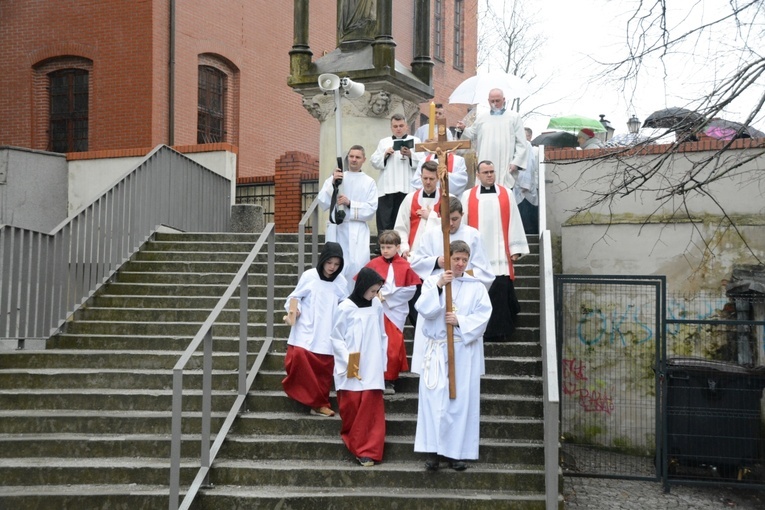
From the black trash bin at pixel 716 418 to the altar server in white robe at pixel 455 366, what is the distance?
10.8 ft

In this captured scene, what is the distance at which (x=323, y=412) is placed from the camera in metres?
8.42

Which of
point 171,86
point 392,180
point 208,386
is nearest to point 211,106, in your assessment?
point 171,86

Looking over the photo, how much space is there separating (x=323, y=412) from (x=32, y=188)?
28.1 ft

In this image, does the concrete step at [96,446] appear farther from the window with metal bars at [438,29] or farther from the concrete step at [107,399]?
the window with metal bars at [438,29]

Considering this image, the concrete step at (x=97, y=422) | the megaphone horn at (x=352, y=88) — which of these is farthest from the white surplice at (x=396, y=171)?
the concrete step at (x=97, y=422)

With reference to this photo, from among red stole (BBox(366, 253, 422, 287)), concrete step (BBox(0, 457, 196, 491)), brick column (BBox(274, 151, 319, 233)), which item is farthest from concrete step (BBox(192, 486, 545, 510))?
brick column (BBox(274, 151, 319, 233))

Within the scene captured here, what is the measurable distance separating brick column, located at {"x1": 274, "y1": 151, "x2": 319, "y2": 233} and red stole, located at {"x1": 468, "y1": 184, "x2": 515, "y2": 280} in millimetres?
6235

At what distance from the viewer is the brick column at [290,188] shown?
15.9 m

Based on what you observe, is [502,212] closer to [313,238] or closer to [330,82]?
[313,238]

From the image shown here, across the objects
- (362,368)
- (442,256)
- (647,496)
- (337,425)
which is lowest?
(647,496)

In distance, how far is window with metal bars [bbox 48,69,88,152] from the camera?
19047 millimetres

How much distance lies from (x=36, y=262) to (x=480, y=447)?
536 cm

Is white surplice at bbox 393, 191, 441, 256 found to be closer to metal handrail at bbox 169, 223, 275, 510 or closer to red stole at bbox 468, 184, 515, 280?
red stole at bbox 468, 184, 515, 280

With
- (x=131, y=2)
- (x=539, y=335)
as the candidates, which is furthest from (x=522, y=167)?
(x=131, y=2)
